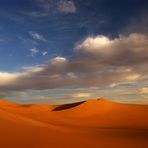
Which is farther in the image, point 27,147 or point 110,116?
point 110,116

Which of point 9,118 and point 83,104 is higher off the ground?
point 83,104

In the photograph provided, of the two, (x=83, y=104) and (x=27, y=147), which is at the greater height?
(x=83, y=104)

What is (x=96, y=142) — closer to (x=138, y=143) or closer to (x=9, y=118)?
(x=138, y=143)

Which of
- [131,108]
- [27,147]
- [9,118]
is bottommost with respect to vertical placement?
[27,147]

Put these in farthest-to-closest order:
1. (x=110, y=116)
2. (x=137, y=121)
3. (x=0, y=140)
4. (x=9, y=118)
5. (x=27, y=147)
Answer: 1. (x=110, y=116)
2. (x=137, y=121)
3. (x=9, y=118)
4. (x=0, y=140)
5. (x=27, y=147)

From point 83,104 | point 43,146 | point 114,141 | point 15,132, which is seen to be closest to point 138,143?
point 114,141

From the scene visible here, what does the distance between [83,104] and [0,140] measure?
19.5 meters

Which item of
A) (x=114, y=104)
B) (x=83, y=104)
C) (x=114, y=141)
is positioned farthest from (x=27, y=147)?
(x=114, y=104)

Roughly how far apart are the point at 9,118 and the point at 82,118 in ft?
36.8

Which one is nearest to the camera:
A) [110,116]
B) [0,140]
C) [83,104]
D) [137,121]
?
[0,140]

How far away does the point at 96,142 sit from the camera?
13.2 metres

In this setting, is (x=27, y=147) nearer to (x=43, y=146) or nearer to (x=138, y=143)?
(x=43, y=146)

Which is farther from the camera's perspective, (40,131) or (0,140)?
(40,131)

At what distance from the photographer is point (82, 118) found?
27453 millimetres
